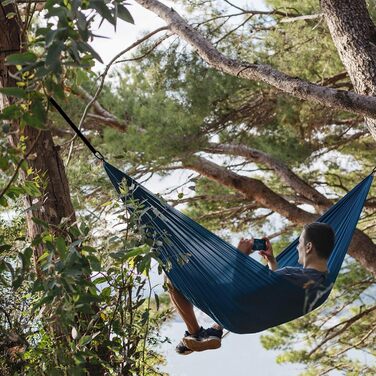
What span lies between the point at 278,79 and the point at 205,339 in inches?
39.0

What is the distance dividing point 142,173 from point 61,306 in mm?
3389

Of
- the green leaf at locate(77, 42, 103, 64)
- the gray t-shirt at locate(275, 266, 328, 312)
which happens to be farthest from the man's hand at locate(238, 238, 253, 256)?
the green leaf at locate(77, 42, 103, 64)

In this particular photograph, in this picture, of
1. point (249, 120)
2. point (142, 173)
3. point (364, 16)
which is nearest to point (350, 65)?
point (364, 16)

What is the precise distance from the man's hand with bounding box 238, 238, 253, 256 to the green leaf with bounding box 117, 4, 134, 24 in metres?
1.31

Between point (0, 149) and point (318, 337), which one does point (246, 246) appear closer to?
point (0, 149)

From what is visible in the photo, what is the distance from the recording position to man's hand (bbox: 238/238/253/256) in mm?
2570

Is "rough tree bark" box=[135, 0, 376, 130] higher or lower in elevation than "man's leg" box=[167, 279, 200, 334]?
higher

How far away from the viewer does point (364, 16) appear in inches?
125

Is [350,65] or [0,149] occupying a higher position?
[350,65]

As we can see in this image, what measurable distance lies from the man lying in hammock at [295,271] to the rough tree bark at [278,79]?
463 millimetres

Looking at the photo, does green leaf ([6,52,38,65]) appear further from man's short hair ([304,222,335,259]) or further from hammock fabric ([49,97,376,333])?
man's short hair ([304,222,335,259])

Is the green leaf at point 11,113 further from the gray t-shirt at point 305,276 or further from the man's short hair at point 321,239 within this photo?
the man's short hair at point 321,239

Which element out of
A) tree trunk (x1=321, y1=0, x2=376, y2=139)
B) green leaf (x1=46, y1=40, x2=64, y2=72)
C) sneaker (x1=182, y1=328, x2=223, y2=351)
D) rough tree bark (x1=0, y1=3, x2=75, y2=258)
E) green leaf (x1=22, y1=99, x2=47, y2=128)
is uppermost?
tree trunk (x1=321, y1=0, x2=376, y2=139)

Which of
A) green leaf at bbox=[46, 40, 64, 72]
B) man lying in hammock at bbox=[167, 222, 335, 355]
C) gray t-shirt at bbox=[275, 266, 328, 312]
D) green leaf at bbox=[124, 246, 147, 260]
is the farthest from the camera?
man lying in hammock at bbox=[167, 222, 335, 355]
